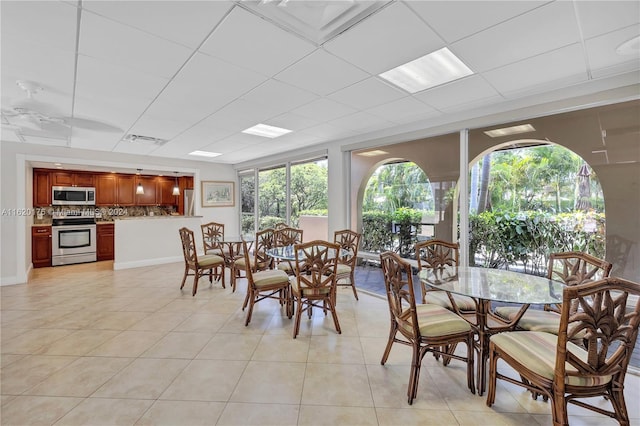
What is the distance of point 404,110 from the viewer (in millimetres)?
3379

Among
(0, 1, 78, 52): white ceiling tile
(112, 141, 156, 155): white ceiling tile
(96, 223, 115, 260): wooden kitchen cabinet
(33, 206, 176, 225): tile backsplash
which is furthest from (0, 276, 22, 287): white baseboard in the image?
(0, 1, 78, 52): white ceiling tile

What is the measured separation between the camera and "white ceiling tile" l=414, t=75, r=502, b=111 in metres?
2.61

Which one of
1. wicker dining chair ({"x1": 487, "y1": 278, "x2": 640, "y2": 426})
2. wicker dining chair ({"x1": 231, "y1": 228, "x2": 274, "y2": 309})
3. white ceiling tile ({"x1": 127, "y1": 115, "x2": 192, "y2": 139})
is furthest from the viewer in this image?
wicker dining chair ({"x1": 231, "y1": 228, "x2": 274, "y2": 309})

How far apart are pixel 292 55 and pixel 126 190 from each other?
717cm

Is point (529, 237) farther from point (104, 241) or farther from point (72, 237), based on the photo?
point (72, 237)

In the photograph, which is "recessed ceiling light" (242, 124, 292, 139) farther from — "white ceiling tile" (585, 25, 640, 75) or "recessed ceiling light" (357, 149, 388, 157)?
"white ceiling tile" (585, 25, 640, 75)

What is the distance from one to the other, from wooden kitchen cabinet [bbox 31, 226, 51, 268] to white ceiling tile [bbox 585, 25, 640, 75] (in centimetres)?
889

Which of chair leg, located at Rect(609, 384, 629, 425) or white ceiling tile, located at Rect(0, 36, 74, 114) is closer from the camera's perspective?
chair leg, located at Rect(609, 384, 629, 425)

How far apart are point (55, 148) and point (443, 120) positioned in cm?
687

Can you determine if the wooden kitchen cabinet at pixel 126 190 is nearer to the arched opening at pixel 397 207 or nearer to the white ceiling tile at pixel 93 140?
the white ceiling tile at pixel 93 140

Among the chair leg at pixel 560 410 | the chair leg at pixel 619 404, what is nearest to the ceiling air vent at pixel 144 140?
the chair leg at pixel 560 410

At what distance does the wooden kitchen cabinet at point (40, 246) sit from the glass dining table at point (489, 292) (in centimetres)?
764

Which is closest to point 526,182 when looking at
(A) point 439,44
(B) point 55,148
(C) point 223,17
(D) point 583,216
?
(D) point 583,216

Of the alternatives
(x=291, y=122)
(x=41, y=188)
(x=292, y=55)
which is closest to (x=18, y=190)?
(x=41, y=188)
